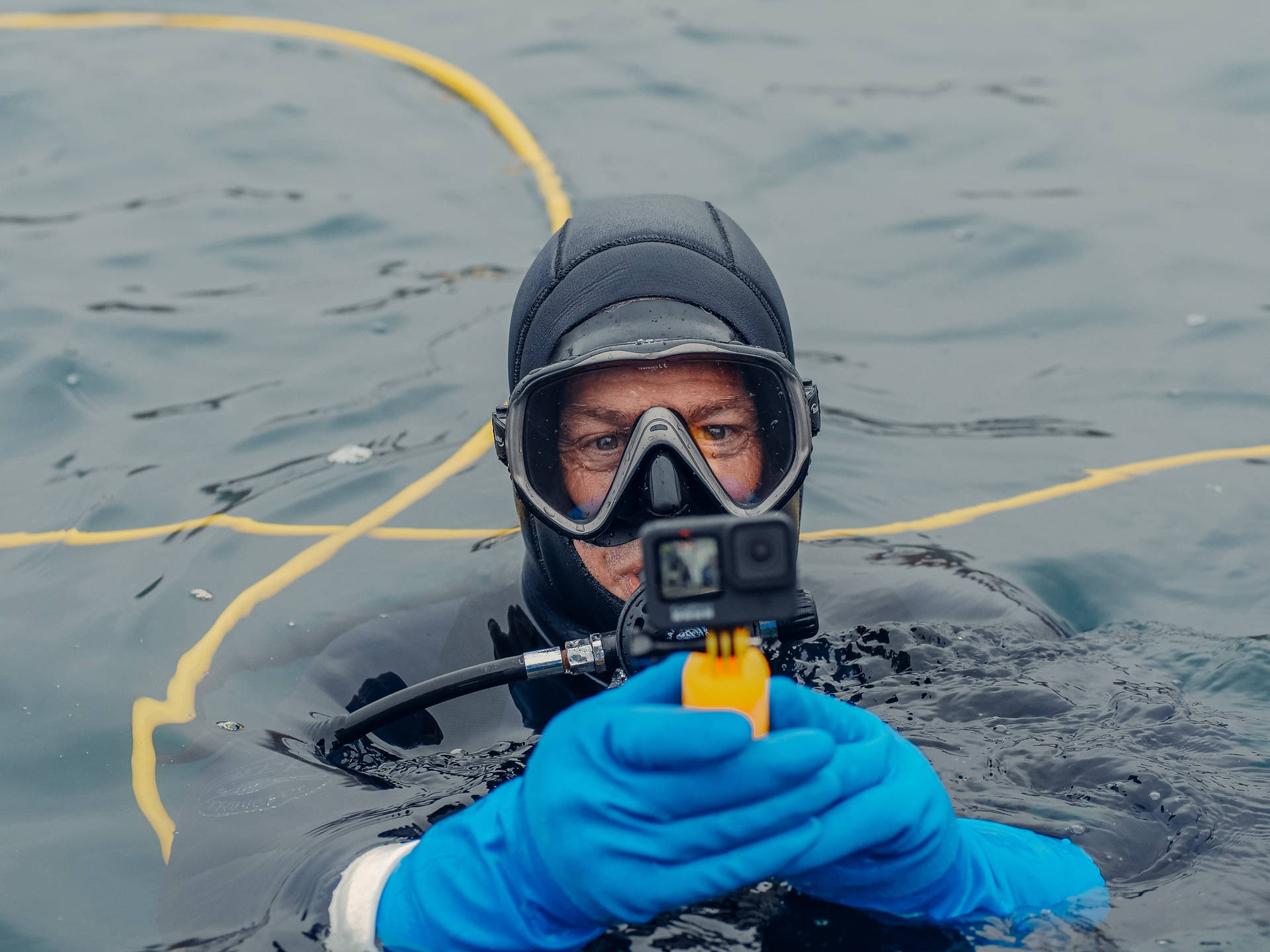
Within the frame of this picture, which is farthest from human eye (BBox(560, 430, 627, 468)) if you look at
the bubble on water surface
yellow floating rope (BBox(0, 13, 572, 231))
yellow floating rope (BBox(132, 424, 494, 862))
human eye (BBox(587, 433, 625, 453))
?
yellow floating rope (BBox(0, 13, 572, 231))

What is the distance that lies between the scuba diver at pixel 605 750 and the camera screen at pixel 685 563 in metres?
0.16

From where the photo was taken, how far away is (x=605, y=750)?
4.68 ft

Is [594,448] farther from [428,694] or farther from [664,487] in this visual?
[428,694]

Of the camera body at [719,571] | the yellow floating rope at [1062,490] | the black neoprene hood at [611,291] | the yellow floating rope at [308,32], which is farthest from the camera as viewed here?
the yellow floating rope at [308,32]

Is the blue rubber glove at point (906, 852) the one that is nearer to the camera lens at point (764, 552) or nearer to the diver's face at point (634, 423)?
the camera lens at point (764, 552)

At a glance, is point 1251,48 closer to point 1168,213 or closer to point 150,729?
point 1168,213

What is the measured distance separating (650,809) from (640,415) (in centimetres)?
103

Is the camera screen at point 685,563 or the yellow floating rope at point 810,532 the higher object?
the camera screen at point 685,563

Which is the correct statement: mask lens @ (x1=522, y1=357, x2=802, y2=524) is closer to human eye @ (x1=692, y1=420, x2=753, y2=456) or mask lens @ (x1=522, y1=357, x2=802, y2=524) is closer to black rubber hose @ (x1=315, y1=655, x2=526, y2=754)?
human eye @ (x1=692, y1=420, x2=753, y2=456)

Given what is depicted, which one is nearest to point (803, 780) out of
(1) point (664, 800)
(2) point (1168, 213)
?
(1) point (664, 800)

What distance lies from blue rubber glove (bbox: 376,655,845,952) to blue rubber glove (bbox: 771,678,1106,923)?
0.03m

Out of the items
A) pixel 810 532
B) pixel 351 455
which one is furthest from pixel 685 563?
pixel 351 455

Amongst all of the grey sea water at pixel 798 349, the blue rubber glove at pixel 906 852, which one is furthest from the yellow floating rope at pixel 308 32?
the blue rubber glove at pixel 906 852

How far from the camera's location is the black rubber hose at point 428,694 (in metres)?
2.11
